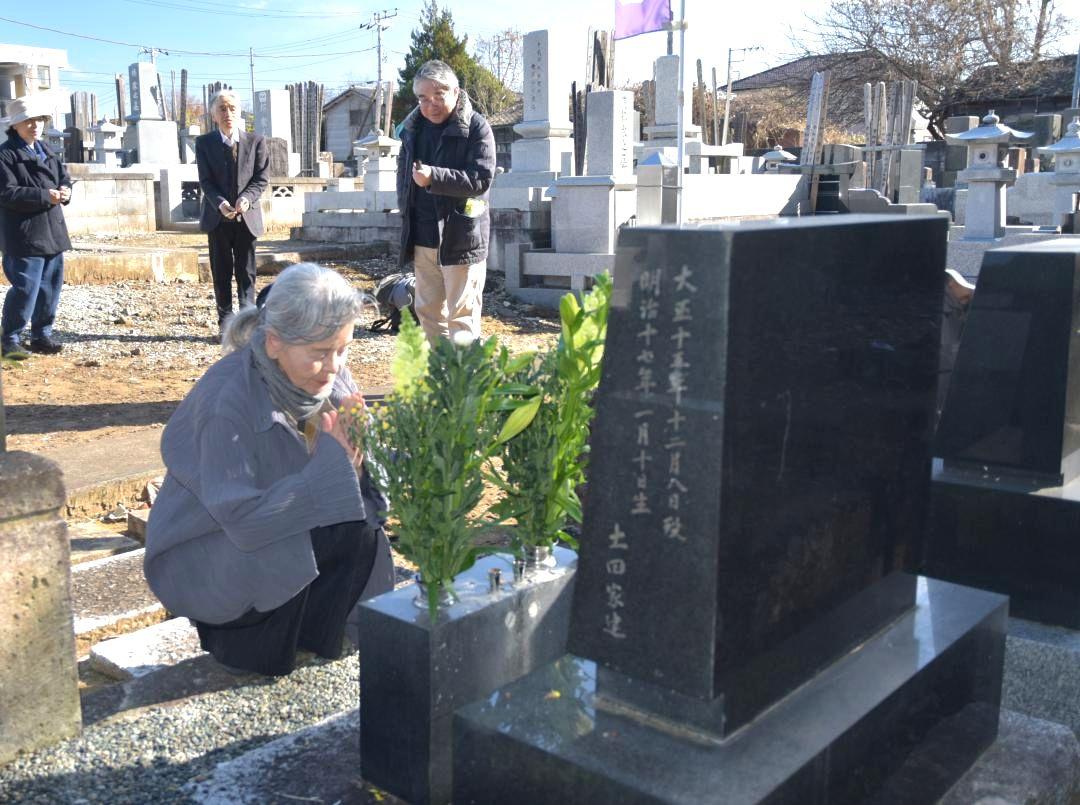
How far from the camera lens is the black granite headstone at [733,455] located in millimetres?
1640

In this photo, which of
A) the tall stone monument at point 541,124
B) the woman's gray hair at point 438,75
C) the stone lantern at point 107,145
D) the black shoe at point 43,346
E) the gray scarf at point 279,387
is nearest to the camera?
the gray scarf at point 279,387

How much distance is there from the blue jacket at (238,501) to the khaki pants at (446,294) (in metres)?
3.02

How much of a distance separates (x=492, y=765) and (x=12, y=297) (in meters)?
6.43

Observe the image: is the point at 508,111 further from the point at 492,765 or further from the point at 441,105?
the point at 492,765

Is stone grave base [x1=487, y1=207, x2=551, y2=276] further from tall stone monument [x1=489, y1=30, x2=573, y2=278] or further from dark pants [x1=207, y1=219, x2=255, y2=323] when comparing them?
dark pants [x1=207, y1=219, x2=255, y2=323]

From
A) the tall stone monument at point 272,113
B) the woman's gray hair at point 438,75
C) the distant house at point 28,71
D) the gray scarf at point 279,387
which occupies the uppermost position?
the distant house at point 28,71

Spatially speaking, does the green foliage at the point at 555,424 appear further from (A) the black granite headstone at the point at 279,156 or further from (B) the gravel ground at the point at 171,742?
(A) the black granite headstone at the point at 279,156

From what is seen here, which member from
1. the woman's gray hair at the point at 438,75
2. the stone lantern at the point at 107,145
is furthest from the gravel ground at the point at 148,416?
the stone lantern at the point at 107,145

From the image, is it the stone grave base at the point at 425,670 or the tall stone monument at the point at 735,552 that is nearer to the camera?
the tall stone monument at the point at 735,552

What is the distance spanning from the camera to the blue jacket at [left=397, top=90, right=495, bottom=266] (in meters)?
5.64

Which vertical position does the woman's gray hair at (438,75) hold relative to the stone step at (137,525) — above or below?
above

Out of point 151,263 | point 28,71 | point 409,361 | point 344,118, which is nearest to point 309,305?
point 409,361

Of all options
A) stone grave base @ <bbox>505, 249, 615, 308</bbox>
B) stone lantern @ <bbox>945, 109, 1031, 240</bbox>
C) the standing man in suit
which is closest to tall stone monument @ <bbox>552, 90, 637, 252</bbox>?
stone grave base @ <bbox>505, 249, 615, 308</bbox>

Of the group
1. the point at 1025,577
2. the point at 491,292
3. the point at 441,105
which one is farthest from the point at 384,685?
the point at 491,292
